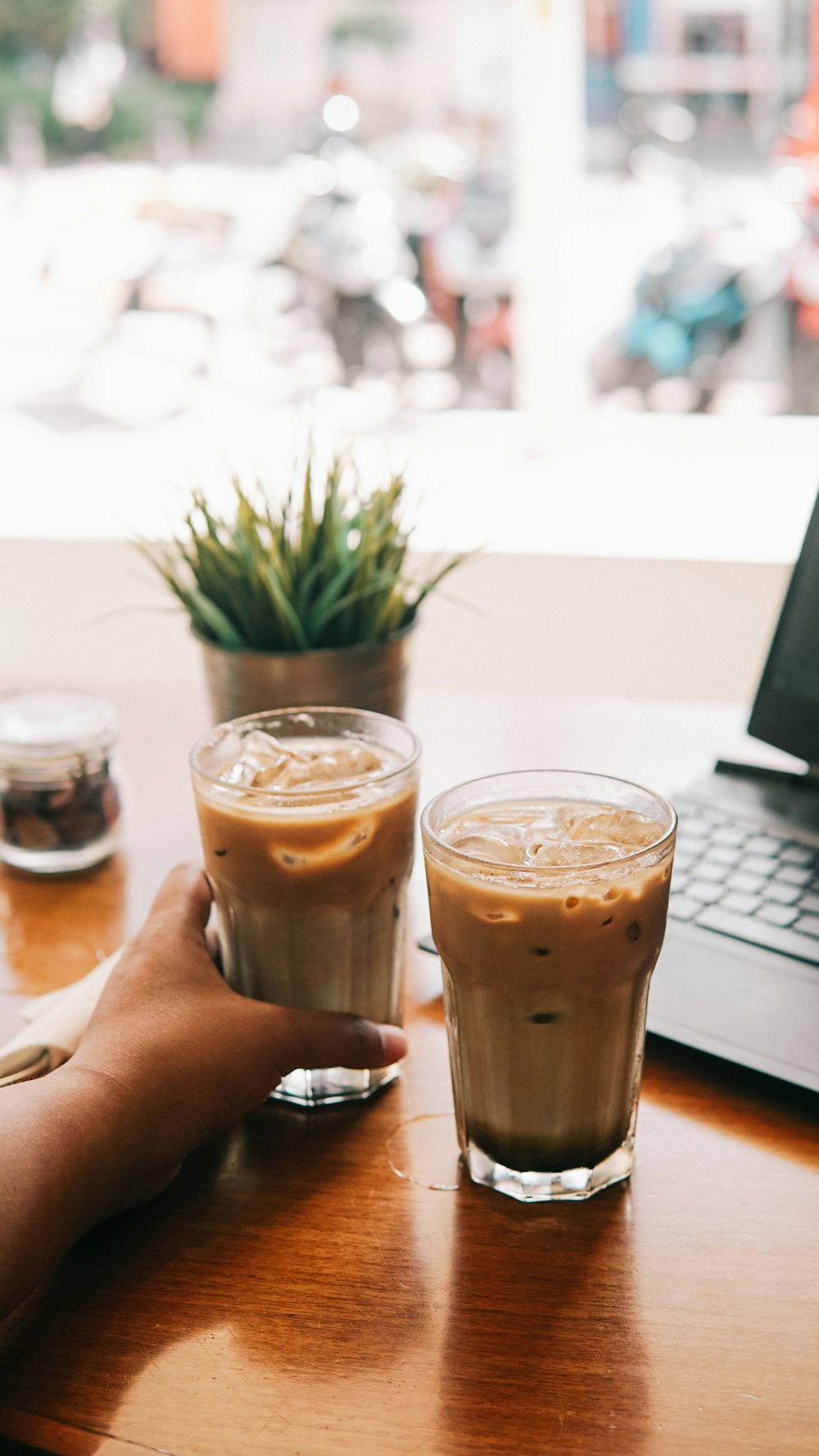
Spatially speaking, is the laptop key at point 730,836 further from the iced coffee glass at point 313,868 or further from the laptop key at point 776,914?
the iced coffee glass at point 313,868

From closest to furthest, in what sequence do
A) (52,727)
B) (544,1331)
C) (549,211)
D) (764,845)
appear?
(544,1331) < (764,845) < (52,727) < (549,211)

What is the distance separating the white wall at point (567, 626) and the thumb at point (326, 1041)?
1600mm

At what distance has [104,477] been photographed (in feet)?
9.29

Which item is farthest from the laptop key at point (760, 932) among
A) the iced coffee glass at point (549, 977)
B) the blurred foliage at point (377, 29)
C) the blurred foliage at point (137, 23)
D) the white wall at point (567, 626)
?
the blurred foliage at point (137, 23)

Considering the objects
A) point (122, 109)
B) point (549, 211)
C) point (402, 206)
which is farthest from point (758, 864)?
point (122, 109)

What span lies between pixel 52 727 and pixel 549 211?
172cm

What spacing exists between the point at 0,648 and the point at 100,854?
1797mm

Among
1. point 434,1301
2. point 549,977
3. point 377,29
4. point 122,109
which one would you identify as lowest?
point 434,1301

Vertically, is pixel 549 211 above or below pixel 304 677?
above

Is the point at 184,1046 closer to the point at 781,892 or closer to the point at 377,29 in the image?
the point at 781,892

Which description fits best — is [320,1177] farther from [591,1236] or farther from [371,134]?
[371,134]

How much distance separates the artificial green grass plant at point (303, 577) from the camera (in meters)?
1.00

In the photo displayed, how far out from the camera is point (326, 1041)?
2.27 feet

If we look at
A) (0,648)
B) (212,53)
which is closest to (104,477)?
(0,648)
